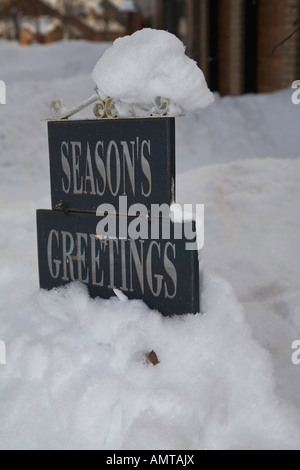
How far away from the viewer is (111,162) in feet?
8.11

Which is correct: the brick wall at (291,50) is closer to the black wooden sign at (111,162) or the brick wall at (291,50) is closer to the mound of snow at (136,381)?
the black wooden sign at (111,162)

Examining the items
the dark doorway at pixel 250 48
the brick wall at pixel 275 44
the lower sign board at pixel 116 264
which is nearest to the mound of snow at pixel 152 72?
the lower sign board at pixel 116 264

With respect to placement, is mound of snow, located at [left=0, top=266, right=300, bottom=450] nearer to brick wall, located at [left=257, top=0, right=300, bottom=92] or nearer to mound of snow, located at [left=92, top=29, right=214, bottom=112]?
mound of snow, located at [left=92, top=29, right=214, bottom=112]

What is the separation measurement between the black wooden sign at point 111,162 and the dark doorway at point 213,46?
9.22 metres

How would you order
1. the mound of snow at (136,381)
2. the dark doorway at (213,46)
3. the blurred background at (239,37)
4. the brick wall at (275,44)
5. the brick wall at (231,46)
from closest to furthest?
the mound of snow at (136,381)
the brick wall at (275,44)
the blurred background at (239,37)
the brick wall at (231,46)
the dark doorway at (213,46)

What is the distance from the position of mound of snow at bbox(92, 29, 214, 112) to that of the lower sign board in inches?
23.7

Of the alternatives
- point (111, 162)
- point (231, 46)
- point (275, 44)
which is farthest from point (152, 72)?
point (231, 46)

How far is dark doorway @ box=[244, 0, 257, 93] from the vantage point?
902 cm

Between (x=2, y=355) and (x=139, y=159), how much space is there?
103 cm

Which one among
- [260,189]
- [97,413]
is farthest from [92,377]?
[260,189]

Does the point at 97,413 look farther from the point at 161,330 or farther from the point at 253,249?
the point at 253,249

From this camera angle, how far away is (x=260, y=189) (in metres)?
4.46

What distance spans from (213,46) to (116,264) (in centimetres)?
977

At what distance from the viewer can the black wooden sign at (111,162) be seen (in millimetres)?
2348
